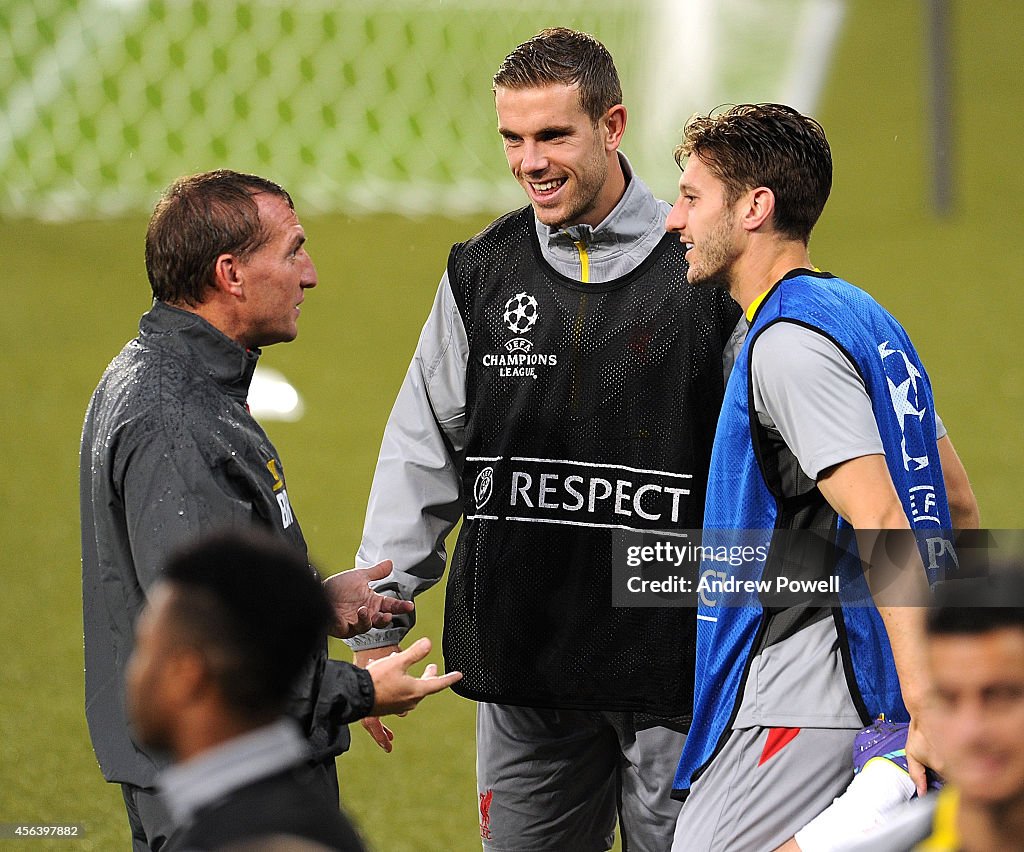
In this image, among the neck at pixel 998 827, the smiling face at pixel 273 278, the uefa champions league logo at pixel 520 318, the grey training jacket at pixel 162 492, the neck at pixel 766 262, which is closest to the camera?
the neck at pixel 998 827

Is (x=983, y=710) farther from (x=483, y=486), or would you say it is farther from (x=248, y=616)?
(x=483, y=486)

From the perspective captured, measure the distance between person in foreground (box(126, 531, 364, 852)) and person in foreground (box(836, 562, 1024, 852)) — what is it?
0.71m

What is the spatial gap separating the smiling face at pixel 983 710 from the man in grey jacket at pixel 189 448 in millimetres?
1145

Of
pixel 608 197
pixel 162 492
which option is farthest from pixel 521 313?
pixel 162 492

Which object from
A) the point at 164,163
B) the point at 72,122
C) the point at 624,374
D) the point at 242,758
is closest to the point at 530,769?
the point at 624,374

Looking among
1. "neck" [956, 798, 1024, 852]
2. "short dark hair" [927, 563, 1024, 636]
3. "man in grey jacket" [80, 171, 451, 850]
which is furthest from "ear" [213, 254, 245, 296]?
"neck" [956, 798, 1024, 852]

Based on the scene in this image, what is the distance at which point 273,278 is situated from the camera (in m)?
3.04

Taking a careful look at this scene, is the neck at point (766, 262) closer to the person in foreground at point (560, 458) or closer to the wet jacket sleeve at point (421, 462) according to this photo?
the person in foreground at point (560, 458)

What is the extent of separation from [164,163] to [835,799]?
1167 centimetres

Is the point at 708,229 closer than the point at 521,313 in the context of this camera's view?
Yes

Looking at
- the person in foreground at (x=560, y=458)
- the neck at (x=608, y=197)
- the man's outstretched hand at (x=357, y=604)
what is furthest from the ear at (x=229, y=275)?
the neck at (x=608, y=197)

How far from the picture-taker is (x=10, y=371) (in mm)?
10852

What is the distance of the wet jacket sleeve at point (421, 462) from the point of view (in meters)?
3.62

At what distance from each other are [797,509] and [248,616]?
3.86 ft
